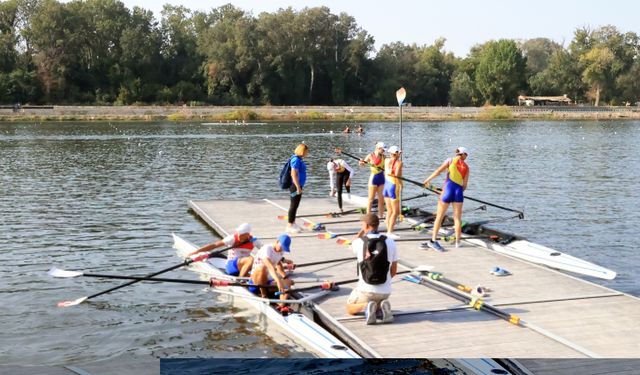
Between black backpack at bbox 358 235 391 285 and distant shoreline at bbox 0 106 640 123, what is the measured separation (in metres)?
92.8

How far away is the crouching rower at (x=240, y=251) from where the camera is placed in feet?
44.8

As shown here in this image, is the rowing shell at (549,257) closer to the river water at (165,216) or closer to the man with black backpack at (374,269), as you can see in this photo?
the river water at (165,216)

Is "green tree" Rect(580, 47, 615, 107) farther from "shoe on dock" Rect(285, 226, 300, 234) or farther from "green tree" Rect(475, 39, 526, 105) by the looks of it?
"shoe on dock" Rect(285, 226, 300, 234)

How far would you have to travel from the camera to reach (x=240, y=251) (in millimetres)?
14078

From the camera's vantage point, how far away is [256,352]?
37.9 feet

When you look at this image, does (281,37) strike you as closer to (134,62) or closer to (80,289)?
(134,62)

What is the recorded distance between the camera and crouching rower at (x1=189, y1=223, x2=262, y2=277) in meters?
13.7

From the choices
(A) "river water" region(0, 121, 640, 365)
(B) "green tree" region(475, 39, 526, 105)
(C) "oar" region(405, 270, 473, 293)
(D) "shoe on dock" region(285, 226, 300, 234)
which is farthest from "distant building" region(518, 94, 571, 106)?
(C) "oar" region(405, 270, 473, 293)

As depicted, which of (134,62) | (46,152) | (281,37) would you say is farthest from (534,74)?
(46,152)

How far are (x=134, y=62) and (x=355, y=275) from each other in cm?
11216

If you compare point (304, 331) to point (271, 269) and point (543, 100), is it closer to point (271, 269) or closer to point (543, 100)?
point (271, 269)

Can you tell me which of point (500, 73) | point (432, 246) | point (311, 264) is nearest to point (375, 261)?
point (311, 264)

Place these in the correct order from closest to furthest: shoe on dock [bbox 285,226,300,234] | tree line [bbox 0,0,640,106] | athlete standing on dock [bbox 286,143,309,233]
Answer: athlete standing on dock [bbox 286,143,309,233]
shoe on dock [bbox 285,226,300,234]
tree line [bbox 0,0,640,106]

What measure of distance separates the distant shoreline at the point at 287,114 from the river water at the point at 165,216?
40.8m
